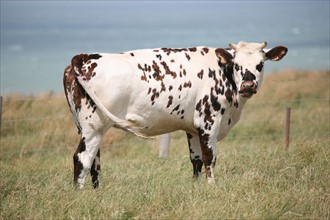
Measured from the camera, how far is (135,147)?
14.2 metres

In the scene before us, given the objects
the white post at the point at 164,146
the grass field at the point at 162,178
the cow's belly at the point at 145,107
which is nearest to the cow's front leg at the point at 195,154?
the grass field at the point at 162,178

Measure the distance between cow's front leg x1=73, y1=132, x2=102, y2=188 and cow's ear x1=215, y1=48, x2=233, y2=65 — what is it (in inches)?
76.1

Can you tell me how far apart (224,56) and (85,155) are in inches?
88.8

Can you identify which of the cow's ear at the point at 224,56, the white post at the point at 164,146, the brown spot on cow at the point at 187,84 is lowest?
the white post at the point at 164,146

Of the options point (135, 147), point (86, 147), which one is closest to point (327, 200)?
point (86, 147)

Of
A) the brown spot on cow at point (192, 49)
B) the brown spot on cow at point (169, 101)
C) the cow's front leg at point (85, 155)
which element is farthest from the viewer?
the brown spot on cow at point (192, 49)

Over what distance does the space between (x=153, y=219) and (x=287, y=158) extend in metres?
3.90

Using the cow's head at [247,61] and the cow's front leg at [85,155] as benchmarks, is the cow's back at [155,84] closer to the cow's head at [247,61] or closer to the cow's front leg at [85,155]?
the cow's head at [247,61]

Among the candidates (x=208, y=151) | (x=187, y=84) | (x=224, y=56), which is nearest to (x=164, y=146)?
(x=208, y=151)

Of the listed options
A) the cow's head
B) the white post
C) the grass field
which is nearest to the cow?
the cow's head

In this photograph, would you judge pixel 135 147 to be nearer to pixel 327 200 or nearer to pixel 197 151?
pixel 197 151

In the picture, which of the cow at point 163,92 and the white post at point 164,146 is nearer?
the cow at point 163,92

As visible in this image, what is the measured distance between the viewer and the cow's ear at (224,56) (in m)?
9.43

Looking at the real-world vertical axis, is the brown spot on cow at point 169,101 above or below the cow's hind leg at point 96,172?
above
